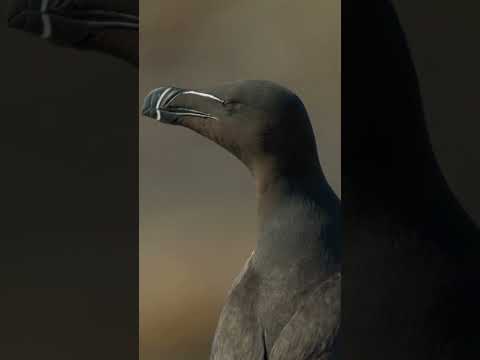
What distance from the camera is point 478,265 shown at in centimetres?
296

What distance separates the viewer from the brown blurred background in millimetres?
3033

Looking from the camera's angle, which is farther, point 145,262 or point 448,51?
point 145,262

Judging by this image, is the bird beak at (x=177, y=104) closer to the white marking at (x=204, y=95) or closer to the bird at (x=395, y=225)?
the white marking at (x=204, y=95)

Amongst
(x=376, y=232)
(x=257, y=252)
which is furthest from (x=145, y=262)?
(x=376, y=232)

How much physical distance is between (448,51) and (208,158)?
0.91 metres
